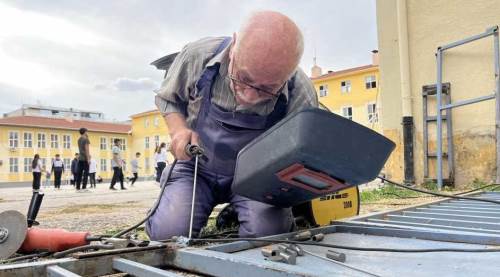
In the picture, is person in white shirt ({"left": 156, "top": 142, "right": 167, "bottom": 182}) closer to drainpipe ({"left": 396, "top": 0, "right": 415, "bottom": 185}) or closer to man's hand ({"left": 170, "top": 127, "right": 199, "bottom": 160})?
drainpipe ({"left": 396, "top": 0, "right": 415, "bottom": 185})

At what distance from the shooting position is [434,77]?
606 cm

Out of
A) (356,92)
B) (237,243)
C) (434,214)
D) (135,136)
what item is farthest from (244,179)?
(135,136)

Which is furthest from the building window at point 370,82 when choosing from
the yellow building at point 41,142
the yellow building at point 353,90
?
the yellow building at point 41,142

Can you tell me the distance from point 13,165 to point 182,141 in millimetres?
44531

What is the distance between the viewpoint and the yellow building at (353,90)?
34.5 metres

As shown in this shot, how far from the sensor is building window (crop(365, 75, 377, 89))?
34.6m

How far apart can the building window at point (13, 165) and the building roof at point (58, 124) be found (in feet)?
10.6

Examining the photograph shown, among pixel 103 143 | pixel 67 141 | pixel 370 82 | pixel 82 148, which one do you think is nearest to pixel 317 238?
pixel 82 148

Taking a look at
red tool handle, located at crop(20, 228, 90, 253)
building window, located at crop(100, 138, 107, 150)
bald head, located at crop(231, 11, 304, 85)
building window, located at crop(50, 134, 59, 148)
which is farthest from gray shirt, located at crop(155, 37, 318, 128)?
building window, located at crop(100, 138, 107, 150)

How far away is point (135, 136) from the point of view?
164 ft

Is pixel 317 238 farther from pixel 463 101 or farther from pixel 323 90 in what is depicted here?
pixel 323 90

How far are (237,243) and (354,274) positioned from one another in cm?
54

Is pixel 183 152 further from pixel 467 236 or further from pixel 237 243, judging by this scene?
pixel 467 236

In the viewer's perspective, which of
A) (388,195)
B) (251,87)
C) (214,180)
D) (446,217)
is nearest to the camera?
(251,87)
